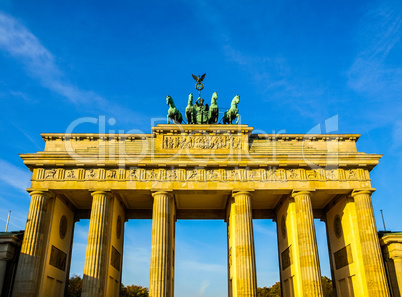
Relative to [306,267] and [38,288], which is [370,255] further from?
[38,288]

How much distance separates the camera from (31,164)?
2761cm

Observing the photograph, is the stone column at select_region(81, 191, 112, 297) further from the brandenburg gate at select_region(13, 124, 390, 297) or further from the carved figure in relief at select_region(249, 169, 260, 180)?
the carved figure in relief at select_region(249, 169, 260, 180)

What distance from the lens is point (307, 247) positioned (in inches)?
1034

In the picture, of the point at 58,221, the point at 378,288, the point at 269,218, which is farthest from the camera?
the point at 269,218

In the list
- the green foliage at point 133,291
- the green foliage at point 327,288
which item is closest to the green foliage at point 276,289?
the green foliage at point 327,288

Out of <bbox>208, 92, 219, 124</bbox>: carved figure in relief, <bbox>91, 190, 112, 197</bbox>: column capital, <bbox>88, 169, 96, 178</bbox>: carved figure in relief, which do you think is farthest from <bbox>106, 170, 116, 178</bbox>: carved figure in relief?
<bbox>208, 92, 219, 124</bbox>: carved figure in relief

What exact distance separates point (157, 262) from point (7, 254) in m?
10.4

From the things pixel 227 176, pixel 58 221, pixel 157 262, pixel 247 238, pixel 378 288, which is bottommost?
pixel 378 288

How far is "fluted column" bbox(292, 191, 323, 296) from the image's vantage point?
2514 centimetres

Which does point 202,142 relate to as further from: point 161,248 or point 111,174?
point 161,248

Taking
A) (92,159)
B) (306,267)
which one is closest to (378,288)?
(306,267)

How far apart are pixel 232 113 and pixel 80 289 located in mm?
36334

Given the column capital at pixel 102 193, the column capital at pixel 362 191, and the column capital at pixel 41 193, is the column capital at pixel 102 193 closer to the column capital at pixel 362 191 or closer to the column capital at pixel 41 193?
the column capital at pixel 41 193

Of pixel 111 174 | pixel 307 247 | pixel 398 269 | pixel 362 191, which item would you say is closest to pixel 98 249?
pixel 111 174
